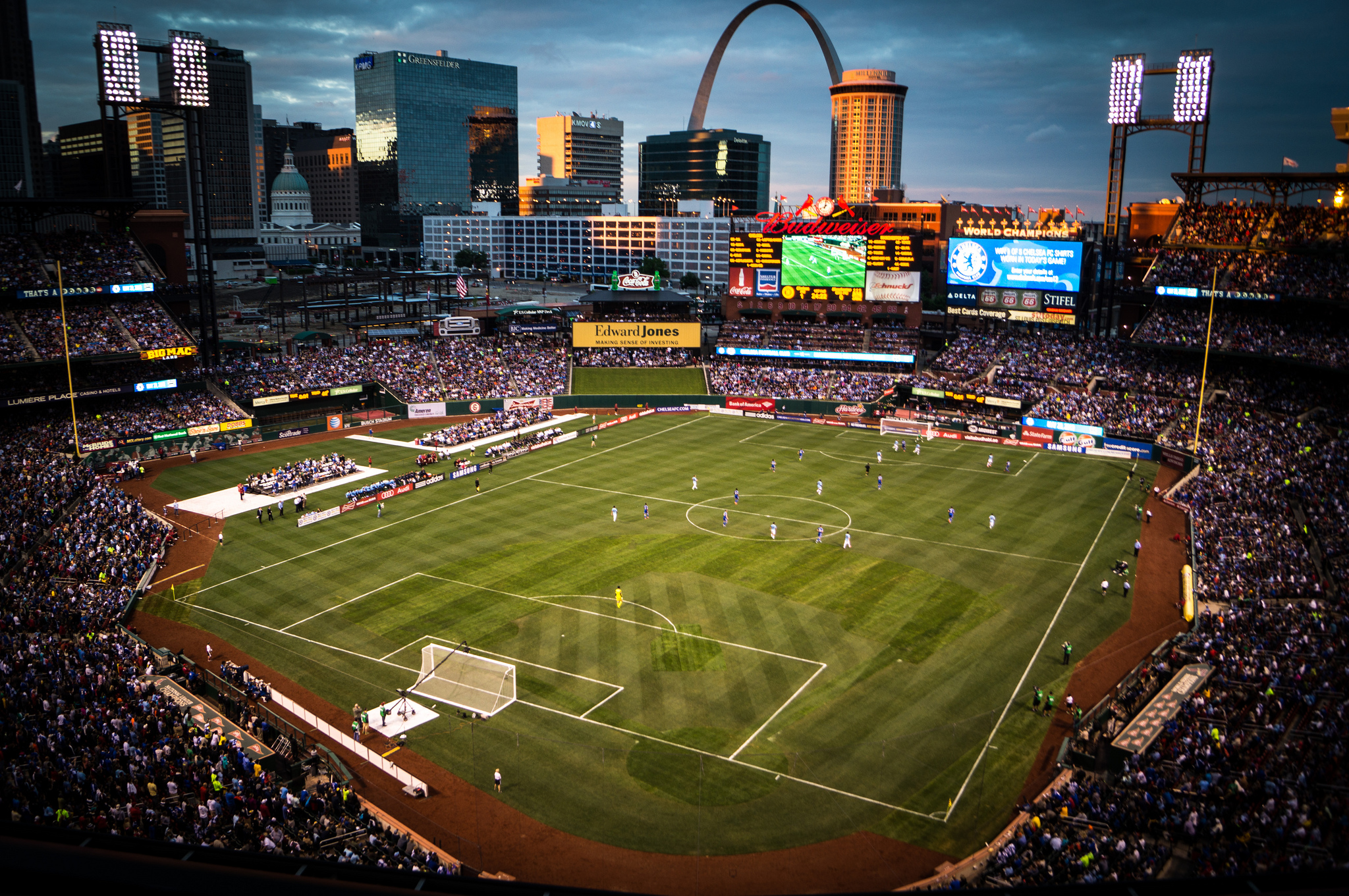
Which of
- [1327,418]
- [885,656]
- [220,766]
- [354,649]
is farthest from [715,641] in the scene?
[1327,418]

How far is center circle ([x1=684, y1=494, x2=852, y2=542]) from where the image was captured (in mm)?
49500

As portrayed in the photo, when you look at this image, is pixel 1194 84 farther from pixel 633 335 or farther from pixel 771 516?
pixel 771 516

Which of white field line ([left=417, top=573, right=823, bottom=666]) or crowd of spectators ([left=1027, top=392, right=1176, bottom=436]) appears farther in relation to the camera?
crowd of spectators ([left=1027, top=392, right=1176, bottom=436])

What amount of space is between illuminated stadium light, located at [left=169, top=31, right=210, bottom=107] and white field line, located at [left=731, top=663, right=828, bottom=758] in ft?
214

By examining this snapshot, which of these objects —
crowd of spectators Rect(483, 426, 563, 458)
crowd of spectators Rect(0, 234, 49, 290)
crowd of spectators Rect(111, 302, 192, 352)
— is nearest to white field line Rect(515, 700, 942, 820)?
→ crowd of spectators Rect(483, 426, 563, 458)

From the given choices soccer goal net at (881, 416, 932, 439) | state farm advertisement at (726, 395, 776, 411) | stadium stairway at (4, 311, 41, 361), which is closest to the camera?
stadium stairway at (4, 311, 41, 361)

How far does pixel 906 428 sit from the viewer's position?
76.6m

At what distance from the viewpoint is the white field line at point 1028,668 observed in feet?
88.0

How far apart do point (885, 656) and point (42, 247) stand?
70020 millimetres

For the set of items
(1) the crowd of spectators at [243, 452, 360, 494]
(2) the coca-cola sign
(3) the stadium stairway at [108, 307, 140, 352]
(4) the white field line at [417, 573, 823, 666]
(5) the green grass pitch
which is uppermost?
(2) the coca-cola sign

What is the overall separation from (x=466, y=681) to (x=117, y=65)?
6215cm

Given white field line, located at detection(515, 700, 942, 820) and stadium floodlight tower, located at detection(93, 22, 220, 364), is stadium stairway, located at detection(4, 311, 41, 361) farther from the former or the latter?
white field line, located at detection(515, 700, 942, 820)

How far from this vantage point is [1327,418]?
188ft

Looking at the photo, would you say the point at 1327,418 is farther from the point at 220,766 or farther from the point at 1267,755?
the point at 220,766
